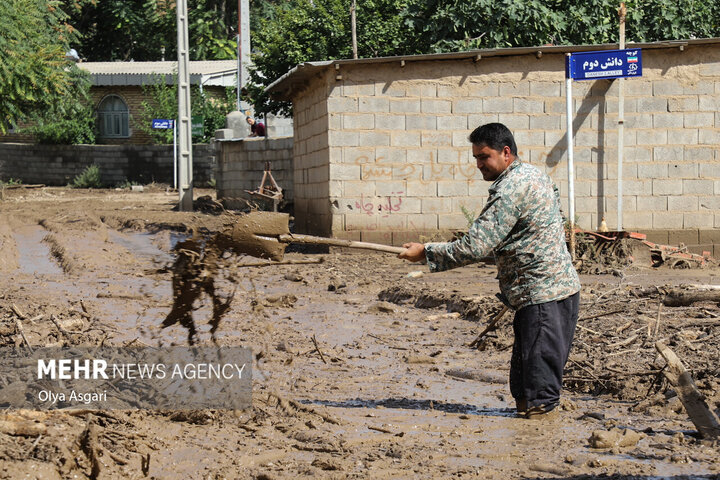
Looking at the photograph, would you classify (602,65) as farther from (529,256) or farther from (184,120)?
(184,120)

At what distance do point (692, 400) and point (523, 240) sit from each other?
119 centimetres

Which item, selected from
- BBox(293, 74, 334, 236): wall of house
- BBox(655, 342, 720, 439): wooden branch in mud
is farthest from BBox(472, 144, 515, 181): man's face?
BBox(293, 74, 334, 236): wall of house

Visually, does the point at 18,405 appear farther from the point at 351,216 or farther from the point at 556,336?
the point at 351,216

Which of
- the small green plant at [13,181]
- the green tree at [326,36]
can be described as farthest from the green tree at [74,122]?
the green tree at [326,36]

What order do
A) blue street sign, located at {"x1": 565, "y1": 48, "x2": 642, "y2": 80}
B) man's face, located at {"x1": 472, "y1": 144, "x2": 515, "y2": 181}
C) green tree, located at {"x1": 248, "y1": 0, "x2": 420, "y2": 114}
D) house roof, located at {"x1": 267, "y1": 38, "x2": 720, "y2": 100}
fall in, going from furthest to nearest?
1. green tree, located at {"x1": 248, "y1": 0, "x2": 420, "y2": 114}
2. house roof, located at {"x1": 267, "y1": 38, "x2": 720, "y2": 100}
3. blue street sign, located at {"x1": 565, "y1": 48, "x2": 642, "y2": 80}
4. man's face, located at {"x1": 472, "y1": 144, "x2": 515, "y2": 181}

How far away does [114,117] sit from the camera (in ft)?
120

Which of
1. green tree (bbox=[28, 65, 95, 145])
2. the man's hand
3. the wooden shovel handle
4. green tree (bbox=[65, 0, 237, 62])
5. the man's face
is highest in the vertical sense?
green tree (bbox=[65, 0, 237, 62])

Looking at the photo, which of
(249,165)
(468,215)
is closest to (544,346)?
(468,215)

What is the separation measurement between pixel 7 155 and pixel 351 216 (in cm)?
2485

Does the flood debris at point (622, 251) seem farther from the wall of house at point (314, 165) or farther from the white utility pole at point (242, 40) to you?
the white utility pole at point (242, 40)

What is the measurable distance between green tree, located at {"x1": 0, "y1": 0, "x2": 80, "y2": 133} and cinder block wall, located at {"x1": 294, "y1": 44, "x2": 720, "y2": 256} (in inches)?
453

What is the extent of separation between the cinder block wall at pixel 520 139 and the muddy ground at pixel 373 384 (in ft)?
5.60

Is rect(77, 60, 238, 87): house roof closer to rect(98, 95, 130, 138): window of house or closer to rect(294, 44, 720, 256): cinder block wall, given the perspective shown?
rect(98, 95, 130, 138): window of house

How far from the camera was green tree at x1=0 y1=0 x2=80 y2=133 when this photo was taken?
2139 centimetres
